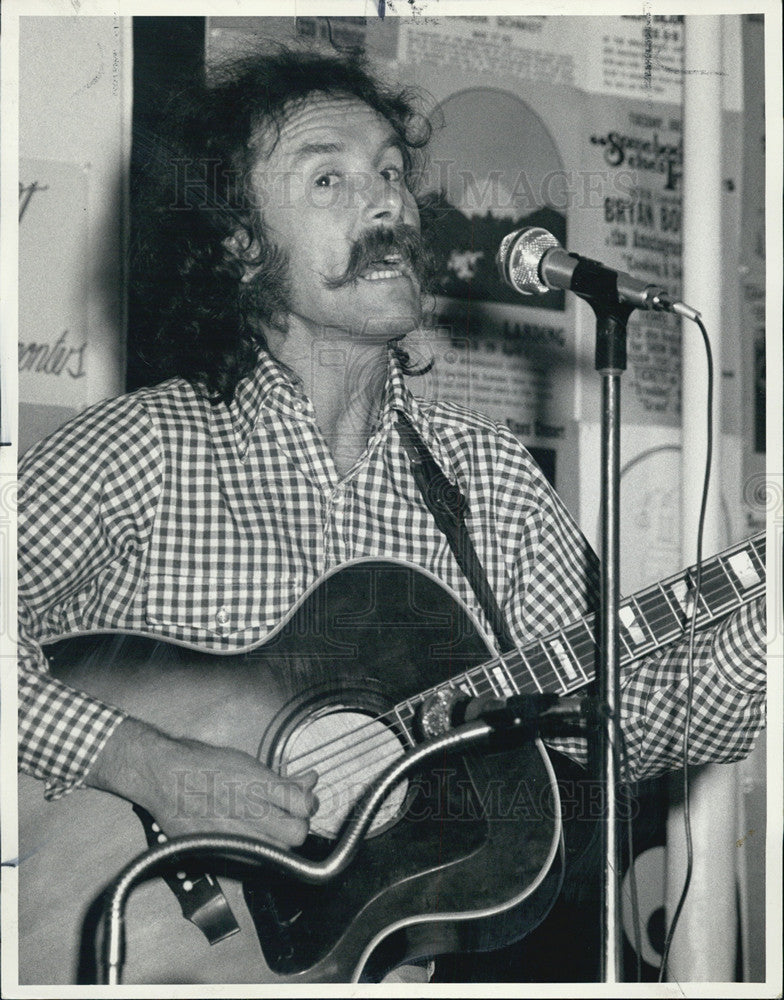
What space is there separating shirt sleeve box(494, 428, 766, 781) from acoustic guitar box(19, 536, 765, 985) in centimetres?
7

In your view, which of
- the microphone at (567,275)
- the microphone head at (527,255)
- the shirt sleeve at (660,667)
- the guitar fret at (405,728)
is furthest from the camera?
the shirt sleeve at (660,667)

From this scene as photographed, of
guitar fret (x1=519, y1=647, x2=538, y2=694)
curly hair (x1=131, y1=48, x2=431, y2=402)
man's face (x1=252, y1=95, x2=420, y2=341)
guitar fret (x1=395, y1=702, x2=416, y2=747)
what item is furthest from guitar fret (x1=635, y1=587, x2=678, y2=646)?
curly hair (x1=131, y1=48, x2=431, y2=402)

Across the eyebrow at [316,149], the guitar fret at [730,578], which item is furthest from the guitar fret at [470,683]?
the eyebrow at [316,149]

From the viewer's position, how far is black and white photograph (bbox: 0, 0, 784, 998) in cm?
182

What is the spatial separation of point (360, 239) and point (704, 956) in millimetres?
1431

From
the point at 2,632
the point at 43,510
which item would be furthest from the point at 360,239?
the point at 2,632

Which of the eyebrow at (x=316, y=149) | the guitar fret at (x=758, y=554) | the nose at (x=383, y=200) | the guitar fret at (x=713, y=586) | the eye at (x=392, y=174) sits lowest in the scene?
the guitar fret at (x=713, y=586)

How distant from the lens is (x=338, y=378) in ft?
6.51

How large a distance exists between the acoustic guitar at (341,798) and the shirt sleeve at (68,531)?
55 millimetres

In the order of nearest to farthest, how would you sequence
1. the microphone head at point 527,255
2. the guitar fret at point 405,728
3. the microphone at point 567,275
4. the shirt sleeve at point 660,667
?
the microphone at point 567,275 < the microphone head at point 527,255 < the guitar fret at point 405,728 < the shirt sleeve at point 660,667

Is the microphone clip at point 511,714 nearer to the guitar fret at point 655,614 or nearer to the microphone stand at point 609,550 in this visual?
the microphone stand at point 609,550

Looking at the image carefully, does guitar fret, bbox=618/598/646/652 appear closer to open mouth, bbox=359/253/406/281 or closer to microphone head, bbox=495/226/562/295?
microphone head, bbox=495/226/562/295

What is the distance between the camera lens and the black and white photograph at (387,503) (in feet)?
5.96

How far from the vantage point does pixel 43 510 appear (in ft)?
6.28
